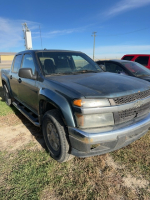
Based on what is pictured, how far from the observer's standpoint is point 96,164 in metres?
2.44

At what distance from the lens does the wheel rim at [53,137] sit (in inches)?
93.2

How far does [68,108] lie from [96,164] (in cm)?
114

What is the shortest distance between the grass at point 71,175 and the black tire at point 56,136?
7.8 inches

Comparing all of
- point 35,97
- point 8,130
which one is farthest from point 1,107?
point 35,97

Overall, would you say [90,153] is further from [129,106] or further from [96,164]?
[129,106]

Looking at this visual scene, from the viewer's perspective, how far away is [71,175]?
2.22 meters

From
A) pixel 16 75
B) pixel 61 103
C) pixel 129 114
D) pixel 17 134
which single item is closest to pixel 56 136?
pixel 61 103

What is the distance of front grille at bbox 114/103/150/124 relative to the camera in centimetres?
201

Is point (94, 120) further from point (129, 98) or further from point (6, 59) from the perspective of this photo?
point (6, 59)

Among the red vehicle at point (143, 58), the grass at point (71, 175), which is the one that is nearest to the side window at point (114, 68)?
the red vehicle at point (143, 58)

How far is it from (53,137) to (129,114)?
4.14 ft

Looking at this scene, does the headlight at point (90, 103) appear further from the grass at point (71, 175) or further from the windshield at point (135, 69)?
the windshield at point (135, 69)

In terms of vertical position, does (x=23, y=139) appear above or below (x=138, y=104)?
below

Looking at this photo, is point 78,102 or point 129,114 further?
point 129,114
